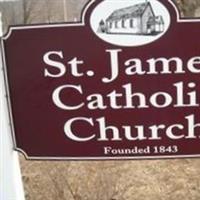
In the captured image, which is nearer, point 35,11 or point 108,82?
point 108,82

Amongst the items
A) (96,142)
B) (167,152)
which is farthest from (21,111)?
(167,152)

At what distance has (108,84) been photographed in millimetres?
1723

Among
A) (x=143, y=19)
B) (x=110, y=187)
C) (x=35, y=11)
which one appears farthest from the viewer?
(x=110, y=187)

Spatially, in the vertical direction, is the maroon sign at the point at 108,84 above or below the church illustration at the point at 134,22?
below

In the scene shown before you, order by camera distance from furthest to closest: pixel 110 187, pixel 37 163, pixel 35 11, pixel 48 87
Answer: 1. pixel 37 163
2. pixel 110 187
3. pixel 35 11
4. pixel 48 87

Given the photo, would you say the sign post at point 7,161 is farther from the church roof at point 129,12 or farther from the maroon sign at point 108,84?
the church roof at point 129,12

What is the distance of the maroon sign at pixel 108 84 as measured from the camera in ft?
5.38

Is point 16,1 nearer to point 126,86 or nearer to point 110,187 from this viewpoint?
point 126,86

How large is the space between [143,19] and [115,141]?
397 mm

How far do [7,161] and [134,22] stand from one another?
60cm

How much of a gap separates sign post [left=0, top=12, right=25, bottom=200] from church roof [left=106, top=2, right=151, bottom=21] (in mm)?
376

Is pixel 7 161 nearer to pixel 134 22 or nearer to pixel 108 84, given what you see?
pixel 108 84

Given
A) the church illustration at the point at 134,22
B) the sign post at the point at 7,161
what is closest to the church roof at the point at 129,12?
the church illustration at the point at 134,22

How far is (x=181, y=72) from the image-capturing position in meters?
1.69
